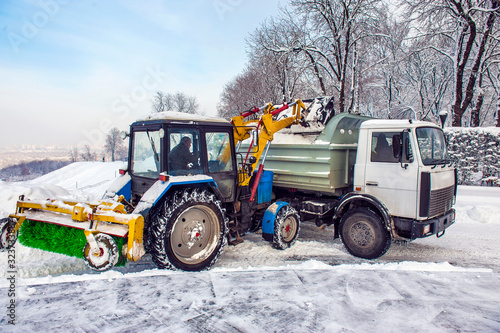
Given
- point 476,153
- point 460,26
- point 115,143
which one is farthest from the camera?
point 115,143

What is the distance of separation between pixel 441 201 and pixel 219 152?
386 centimetres

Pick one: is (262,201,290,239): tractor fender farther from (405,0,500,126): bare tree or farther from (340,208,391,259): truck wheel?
(405,0,500,126): bare tree

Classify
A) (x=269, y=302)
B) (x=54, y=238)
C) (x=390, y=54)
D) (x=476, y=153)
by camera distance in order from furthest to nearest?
(x=390, y=54)
(x=476, y=153)
(x=54, y=238)
(x=269, y=302)

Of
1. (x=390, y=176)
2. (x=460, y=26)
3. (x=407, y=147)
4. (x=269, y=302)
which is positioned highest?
(x=460, y=26)

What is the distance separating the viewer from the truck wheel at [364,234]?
5234 millimetres

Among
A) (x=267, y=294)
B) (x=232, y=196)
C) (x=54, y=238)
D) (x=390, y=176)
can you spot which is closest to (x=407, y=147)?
(x=390, y=176)

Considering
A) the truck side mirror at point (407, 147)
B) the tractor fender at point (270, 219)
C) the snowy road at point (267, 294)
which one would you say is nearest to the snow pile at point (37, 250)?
the snowy road at point (267, 294)

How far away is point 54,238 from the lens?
4602 millimetres

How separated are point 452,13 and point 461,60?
234 cm

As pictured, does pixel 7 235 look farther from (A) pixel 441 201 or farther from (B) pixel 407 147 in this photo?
(A) pixel 441 201

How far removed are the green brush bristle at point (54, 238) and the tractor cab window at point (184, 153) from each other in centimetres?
131

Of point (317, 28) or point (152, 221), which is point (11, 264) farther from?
point (317, 28)

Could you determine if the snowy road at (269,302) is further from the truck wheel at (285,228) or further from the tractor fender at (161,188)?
the truck wheel at (285,228)

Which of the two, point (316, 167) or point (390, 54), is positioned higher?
point (390, 54)
